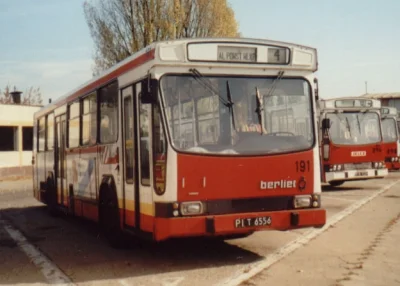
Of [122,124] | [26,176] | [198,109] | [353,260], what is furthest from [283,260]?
[26,176]

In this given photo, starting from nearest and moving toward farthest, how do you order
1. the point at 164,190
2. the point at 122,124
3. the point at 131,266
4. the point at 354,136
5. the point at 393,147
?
the point at 164,190
the point at 131,266
the point at 122,124
the point at 354,136
the point at 393,147

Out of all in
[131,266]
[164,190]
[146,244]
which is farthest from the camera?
[146,244]

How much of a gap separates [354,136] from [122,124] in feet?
42.9

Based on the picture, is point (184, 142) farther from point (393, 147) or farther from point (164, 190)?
point (393, 147)

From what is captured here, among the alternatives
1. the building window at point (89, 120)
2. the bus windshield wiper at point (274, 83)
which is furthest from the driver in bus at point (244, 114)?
the building window at point (89, 120)

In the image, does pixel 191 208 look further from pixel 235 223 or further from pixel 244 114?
pixel 244 114

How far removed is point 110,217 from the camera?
400 inches

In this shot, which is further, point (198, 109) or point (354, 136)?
point (354, 136)

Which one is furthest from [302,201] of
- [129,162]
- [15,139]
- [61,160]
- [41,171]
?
[15,139]

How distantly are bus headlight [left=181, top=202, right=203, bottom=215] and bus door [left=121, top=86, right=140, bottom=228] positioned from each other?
1081 mm

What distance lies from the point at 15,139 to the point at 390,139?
2694cm

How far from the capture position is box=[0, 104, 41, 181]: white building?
136ft

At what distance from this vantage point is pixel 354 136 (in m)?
20.8

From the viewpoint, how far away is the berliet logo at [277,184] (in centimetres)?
828
